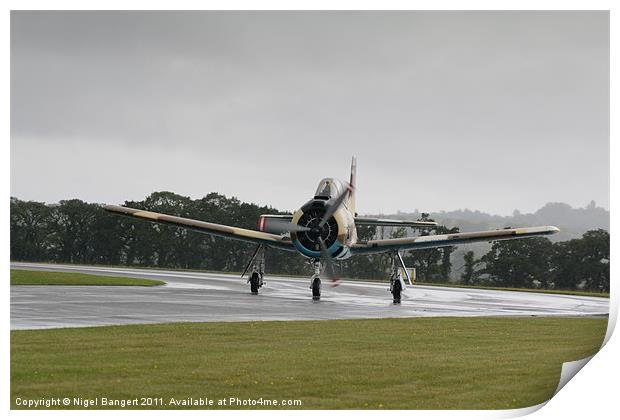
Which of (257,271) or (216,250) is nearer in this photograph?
(257,271)

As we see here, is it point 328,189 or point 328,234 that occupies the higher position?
point 328,189

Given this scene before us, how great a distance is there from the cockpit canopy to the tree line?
21385mm

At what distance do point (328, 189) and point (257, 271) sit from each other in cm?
767

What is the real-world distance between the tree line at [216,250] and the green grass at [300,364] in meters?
33.9

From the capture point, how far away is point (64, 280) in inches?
1935

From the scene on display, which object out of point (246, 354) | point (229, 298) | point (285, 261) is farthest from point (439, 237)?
point (285, 261)

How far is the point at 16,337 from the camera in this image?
2180cm

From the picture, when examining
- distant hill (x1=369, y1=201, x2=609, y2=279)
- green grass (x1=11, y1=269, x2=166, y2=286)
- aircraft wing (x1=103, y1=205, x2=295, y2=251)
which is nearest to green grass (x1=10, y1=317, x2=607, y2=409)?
aircraft wing (x1=103, y1=205, x2=295, y2=251)

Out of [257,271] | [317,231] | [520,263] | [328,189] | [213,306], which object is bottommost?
[213,306]

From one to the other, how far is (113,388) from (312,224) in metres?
24.5

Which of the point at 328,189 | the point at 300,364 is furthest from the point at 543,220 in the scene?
the point at 300,364

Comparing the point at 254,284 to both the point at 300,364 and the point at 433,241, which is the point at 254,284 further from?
the point at 300,364

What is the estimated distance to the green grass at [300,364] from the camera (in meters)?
17.2

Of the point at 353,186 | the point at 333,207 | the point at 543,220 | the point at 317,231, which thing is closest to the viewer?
the point at 333,207
